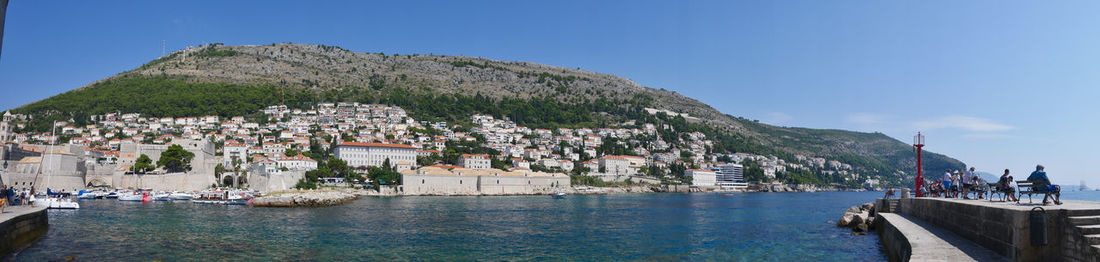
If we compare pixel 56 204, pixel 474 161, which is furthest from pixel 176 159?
pixel 474 161

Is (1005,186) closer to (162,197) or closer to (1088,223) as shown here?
(1088,223)

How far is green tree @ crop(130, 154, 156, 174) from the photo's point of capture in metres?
44.9

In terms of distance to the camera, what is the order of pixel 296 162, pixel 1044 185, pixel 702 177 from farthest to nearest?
pixel 702 177, pixel 296 162, pixel 1044 185

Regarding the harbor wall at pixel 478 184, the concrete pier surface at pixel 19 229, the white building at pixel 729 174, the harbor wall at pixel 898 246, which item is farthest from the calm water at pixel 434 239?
the white building at pixel 729 174

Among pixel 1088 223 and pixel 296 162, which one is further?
pixel 296 162

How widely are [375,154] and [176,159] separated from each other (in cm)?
2202

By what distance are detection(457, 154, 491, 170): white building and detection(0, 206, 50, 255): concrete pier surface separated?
52.7 meters

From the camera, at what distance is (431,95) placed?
111125 millimetres

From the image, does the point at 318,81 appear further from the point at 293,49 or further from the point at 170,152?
the point at 170,152

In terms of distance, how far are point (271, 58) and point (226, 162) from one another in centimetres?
7057

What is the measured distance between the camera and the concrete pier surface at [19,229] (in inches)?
441

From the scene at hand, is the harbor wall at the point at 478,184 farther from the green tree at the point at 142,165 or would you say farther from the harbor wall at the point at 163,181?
the green tree at the point at 142,165

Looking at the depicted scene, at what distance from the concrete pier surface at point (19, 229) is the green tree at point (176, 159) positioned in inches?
1395

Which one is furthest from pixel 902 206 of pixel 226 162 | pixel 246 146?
pixel 246 146
